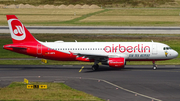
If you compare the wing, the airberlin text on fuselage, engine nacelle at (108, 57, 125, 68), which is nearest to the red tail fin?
the wing

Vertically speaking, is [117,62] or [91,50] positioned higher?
[91,50]

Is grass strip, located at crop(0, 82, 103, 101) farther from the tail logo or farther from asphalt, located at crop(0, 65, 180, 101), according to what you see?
the tail logo

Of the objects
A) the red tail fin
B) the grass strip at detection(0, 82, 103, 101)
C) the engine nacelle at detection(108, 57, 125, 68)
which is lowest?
the grass strip at detection(0, 82, 103, 101)

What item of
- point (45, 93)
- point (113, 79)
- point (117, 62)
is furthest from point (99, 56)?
point (45, 93)

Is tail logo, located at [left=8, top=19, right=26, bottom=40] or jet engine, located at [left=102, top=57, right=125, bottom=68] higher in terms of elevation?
tail logo, located at [left=8, top=19, right=26, bottom=40]

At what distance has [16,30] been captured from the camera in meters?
45.3

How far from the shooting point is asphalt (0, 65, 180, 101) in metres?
29.5

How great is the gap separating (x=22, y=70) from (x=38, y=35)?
33800 millimetres

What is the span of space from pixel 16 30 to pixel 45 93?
1892cm

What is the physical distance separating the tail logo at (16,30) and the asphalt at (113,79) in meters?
5.10

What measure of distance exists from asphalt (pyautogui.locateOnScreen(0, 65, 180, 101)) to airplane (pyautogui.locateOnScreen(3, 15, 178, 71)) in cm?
193

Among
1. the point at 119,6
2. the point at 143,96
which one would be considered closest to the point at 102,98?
the point at 143,96

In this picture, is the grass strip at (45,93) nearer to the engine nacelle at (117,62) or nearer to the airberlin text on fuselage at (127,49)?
the engine nacelle at (117,62)

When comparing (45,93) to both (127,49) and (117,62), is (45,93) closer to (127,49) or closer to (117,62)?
(117,62)
